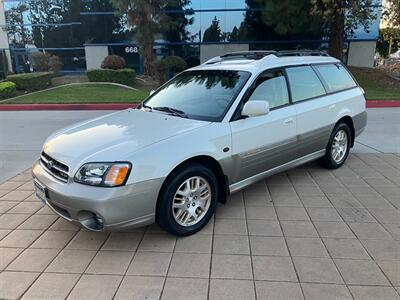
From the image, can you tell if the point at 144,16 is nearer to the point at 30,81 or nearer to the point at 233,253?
the point at 30,81

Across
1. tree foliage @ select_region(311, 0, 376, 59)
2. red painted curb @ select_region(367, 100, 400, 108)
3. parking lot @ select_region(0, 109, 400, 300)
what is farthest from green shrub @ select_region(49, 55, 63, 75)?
parking lot @ select_region(0, 109, 400, 300)

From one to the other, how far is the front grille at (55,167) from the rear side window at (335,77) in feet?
12.2

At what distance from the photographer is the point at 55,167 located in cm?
350

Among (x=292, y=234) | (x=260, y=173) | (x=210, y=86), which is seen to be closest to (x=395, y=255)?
(x=292, y=234)

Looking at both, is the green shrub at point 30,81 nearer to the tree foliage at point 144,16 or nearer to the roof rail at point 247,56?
the tree foliage at point 144,16

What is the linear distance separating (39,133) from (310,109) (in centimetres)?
660

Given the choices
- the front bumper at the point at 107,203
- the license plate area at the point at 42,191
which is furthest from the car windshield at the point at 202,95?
the license plate area at the point at 42,191

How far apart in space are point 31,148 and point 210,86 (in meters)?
4.66

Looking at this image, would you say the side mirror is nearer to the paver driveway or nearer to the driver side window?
the driver side window

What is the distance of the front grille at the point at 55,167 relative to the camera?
3372 mm

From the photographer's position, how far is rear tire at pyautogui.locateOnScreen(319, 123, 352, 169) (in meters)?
5.46

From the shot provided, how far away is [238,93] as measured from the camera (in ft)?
13.5

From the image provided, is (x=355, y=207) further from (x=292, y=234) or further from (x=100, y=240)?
(x=100, y=240)

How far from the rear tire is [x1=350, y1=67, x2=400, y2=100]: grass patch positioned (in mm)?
8216
